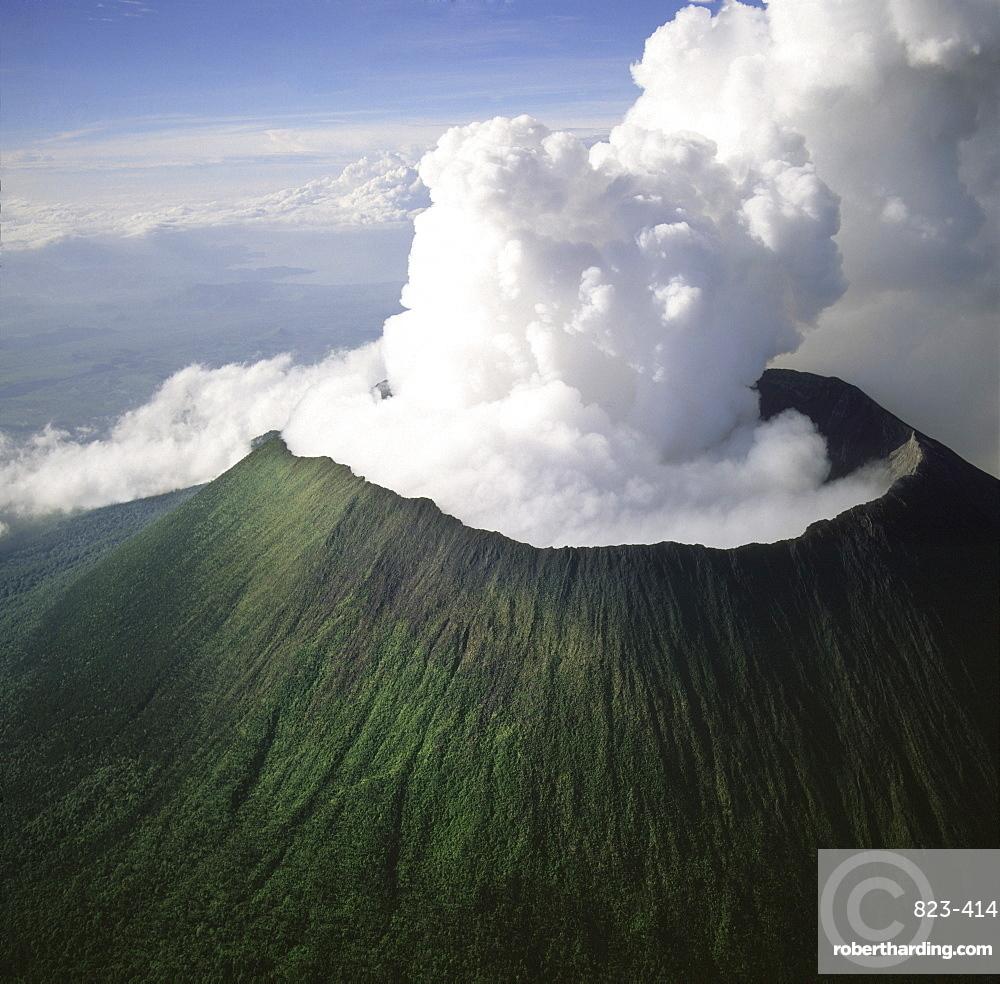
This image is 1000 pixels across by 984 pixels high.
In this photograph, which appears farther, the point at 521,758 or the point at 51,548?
the point at 51,548

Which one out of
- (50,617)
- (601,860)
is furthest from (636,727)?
(50,617)

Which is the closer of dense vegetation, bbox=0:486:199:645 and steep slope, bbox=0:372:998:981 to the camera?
steep slope, bbox=0:372:998:981

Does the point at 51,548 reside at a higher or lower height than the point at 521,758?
higher

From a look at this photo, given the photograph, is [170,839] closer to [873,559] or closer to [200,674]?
[200,674]

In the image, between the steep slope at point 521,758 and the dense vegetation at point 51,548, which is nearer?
the steep slope at point 521,758

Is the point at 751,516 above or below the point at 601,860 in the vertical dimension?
above

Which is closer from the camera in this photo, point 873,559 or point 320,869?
point 320,869

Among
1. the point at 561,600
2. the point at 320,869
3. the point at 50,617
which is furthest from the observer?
the point at 50,617

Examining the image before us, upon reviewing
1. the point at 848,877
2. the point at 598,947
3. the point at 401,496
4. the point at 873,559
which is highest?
the point at 401,496
